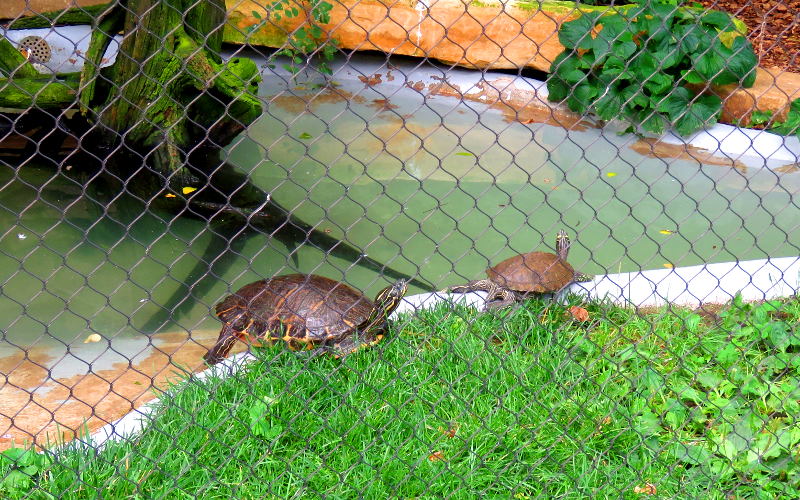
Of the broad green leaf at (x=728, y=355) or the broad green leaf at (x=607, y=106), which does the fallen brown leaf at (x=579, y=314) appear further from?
the broad green leaf at (x=607, y=106)

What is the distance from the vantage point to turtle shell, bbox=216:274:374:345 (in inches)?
142

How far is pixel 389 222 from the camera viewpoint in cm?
453

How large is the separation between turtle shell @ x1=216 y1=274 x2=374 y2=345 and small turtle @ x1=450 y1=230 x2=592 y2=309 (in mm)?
651

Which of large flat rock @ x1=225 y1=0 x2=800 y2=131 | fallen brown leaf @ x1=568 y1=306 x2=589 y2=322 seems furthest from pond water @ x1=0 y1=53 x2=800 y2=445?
large flat rock @ x1=225 y1=0 x2=800 y2=131

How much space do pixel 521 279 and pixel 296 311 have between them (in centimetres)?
133

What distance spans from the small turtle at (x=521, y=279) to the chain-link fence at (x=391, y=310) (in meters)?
0.02

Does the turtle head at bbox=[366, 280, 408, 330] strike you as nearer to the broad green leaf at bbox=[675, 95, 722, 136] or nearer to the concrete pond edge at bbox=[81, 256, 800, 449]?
the concrete pond edge at bbox=[81, 256, 800, 449]

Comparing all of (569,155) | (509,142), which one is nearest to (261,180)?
(509,142)

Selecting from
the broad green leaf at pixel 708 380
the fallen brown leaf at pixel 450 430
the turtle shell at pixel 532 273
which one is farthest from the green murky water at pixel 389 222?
the fallen brown leaf at pixel 450 430

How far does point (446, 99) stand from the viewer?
798 cm

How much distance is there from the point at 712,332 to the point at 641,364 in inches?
20.7

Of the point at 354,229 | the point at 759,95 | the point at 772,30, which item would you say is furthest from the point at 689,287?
the point at 772,30


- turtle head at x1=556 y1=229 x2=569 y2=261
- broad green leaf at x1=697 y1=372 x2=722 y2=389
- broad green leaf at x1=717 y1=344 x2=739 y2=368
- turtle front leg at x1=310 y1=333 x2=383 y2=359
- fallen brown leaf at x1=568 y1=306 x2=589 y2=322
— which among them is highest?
broad green leaf at x1=697 y1=372 x2=722 y2=389

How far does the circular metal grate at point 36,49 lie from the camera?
267 inches
